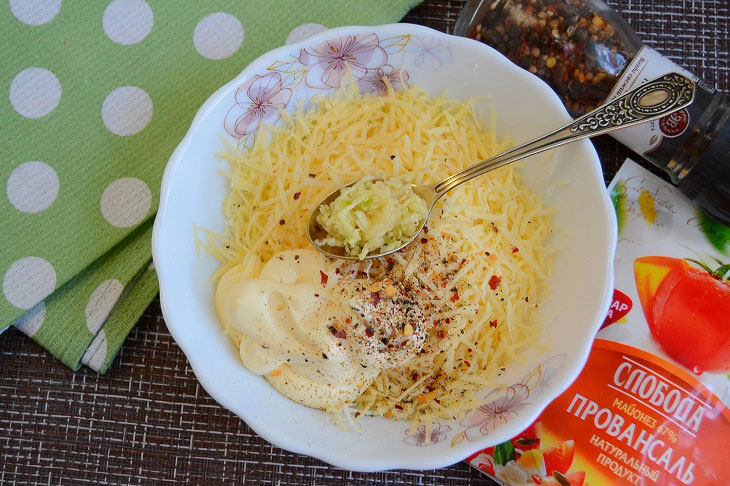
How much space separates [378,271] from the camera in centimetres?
163

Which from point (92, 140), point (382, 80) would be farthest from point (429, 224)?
point (92, 140)

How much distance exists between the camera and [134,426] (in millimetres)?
1857

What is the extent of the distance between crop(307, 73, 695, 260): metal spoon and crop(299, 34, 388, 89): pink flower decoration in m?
0.35

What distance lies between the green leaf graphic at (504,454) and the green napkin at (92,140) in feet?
3.99

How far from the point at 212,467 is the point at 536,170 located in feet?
4.66

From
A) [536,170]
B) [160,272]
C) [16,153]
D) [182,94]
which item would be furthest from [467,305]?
[16,153]

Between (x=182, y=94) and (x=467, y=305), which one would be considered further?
(x=182, y=94)

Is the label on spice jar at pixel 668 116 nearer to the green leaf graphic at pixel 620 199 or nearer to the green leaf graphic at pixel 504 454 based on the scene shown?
the green leaf graphic at pixel 620 199

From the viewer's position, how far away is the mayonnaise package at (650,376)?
168 centimetres

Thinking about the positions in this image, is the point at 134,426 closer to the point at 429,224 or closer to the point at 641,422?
the point at 429,224

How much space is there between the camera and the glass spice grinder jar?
66.5 inches

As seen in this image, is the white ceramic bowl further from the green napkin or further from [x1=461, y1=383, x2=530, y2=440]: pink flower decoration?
the green napkin

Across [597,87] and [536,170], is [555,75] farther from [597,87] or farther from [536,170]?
[536,170]

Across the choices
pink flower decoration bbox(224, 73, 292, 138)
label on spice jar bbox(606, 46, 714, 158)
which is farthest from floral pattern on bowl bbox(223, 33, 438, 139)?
label on spice jar bbox(606, 46, 714, 158)
